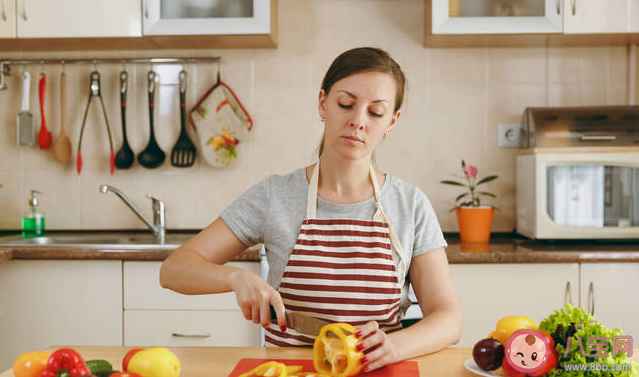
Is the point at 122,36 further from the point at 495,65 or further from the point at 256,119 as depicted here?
the point at 495,65

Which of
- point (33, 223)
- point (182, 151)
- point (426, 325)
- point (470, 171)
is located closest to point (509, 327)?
point (426, 325)

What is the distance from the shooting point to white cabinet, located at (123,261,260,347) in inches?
76.5

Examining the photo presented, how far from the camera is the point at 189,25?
2.13 meters

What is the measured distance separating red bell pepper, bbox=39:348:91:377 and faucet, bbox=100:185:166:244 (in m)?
1.53

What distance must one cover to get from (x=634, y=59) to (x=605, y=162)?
1.96 feet

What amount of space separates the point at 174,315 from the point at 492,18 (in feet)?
5.01

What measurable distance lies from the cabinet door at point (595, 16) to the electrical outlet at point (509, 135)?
455 millimetres

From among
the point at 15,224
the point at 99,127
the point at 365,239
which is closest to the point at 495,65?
the point at 365,239

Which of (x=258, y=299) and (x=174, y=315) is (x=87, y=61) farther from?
(x=258, y=299)

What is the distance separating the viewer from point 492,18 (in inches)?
83.6

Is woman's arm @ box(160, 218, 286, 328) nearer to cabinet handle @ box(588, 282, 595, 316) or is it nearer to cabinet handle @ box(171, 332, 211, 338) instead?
cabinet handle @ box(171, 332, 211, 338)

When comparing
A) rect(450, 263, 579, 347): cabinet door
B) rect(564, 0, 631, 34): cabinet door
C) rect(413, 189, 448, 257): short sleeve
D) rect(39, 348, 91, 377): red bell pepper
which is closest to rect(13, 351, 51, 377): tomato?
rect(39, 348, 91, 377): red bell pepper

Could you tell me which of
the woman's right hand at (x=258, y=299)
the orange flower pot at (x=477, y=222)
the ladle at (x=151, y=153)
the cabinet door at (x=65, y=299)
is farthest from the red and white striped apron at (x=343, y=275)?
the ladle at (x=151, y=153)

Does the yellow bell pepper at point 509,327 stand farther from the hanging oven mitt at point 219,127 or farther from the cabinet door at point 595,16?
the hanging oven mitt at point 219,127
